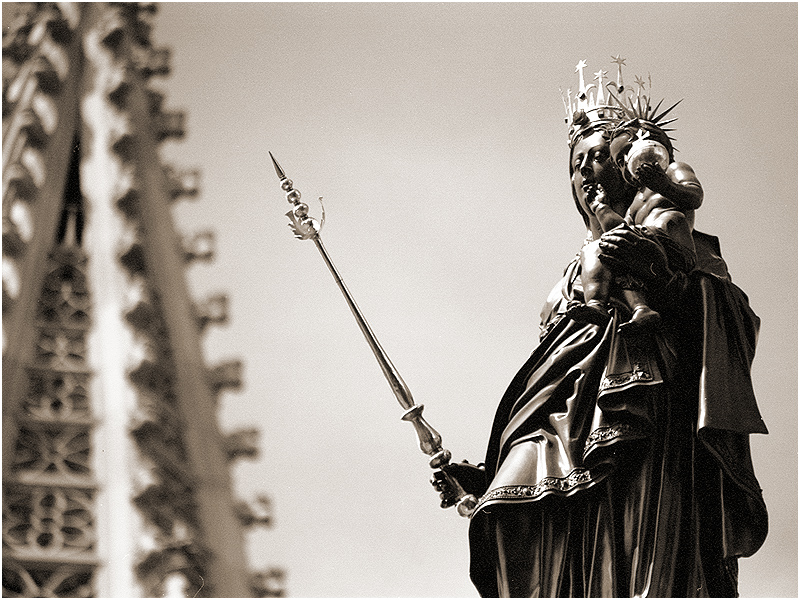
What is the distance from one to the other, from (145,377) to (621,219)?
19.4 meters

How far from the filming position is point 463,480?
30.6ft

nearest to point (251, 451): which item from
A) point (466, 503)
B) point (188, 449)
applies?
point (188, 449)

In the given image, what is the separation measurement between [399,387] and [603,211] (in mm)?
1230

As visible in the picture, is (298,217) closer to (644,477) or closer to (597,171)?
(597,171)

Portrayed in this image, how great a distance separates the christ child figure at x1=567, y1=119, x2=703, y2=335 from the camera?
8711 millimetres

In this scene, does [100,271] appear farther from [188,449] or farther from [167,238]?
[188,449]

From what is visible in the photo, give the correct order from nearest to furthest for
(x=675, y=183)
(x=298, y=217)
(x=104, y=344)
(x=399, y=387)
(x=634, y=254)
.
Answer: (x=634, y=254) → (x=675, y=183) → (x=399, y=387) → (x=298, y=217) → (x=104, y=344)

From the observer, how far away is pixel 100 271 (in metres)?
30.6

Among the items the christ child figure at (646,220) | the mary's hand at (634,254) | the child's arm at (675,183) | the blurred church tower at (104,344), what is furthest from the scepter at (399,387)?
the blurred church tower at (104,344)

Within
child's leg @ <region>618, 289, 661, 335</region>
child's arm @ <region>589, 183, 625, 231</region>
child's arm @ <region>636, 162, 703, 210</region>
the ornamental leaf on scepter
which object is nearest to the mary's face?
child's arm @ <region>589, 183, 625, 231</region>

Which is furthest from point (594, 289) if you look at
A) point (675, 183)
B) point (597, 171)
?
point (597, 171)

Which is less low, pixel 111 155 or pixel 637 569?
pixel 111 155

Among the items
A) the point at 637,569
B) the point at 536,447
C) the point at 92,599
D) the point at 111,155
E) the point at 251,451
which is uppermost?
the point at 111,155

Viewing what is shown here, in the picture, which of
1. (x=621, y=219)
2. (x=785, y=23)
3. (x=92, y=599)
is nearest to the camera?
(x=621, y=219)
